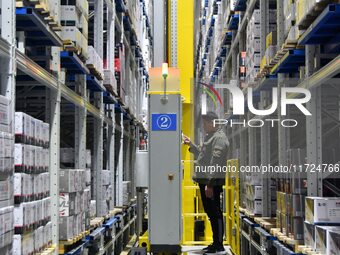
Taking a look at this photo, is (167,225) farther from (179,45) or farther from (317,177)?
(179,45)

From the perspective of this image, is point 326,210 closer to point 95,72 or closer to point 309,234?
point 309,234

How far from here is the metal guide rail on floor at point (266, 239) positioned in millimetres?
5469

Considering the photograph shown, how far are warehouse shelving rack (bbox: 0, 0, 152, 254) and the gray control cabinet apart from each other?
0.89 m

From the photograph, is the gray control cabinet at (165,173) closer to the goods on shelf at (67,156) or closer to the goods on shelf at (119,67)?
the goods on shelf at (67,156)

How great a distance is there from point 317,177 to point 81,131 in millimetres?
2733

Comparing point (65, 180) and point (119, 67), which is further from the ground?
point (119, 67)

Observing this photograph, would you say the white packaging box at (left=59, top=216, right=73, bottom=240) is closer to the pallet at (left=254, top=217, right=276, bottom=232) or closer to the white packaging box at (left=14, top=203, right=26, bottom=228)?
the white packaging box at (left=14, top=203, right=26, bottom=228)

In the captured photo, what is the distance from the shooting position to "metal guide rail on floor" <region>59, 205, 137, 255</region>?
19.1 feet

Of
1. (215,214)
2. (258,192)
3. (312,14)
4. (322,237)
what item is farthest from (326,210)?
(215,214)

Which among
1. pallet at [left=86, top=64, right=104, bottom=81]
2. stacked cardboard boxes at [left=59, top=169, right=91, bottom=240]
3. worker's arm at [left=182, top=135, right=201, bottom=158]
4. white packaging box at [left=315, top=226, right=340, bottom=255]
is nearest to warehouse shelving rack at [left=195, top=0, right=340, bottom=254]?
white packaging box at [left=315, top=226, right=340, bottom=255]

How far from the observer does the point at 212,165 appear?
309 inches

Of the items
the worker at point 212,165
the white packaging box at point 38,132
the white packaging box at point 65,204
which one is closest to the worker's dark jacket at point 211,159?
the worker at point 212,165

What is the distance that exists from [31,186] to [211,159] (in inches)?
136

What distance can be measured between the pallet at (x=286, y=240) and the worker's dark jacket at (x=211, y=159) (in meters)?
1.39
